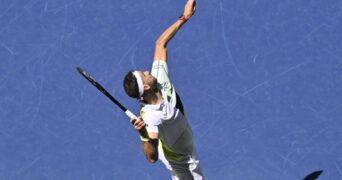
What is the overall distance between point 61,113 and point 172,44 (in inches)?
76.5

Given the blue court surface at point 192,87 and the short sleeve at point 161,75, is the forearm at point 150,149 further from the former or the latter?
the blue court surface at point 192,87

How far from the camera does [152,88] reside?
5008mm

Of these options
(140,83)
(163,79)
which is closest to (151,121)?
(140,83)

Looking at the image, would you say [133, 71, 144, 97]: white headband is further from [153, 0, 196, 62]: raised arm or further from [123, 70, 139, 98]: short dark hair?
[153, 0, 196, 62]: raised arm

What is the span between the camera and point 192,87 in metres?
7.54

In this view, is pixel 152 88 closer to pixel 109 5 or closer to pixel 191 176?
pixel 191 176

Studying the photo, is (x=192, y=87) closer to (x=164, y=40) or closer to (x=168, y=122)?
(x=164, y=40)

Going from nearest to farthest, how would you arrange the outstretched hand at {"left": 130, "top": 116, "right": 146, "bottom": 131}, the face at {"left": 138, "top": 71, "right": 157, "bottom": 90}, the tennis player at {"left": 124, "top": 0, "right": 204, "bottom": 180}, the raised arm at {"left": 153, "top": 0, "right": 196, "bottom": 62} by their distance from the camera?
1. the outstretched hand at {"left": 130, "top": 116, "right": 146, "bottom": 131}
2. the tennis player at {"left": 124, "top": 0, "right": 204, "bottom": 180}
3. the face at {"left": 138, "top": 71, "right": 157, "bottom": 90}
4. the raised arm at {"left": 153, "top": 0, "right": 196, "bottom": 62}

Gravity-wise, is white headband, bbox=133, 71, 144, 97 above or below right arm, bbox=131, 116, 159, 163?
above

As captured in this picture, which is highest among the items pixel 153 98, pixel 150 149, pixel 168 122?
pixel 153 98

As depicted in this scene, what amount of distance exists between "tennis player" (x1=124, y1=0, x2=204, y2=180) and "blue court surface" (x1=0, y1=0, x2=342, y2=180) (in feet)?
4.85

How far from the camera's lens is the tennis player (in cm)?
483

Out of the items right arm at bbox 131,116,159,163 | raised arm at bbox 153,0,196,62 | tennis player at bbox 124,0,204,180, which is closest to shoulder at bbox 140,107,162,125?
tennis player at bbox 124,0,204,180

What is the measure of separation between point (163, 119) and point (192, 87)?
261cm
